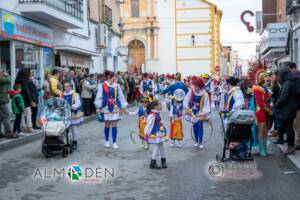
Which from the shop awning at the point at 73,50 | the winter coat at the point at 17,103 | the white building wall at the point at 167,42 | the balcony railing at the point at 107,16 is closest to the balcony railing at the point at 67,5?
the shop awning at the point at 73,50

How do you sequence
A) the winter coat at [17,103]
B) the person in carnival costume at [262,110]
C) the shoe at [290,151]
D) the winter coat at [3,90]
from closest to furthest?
the shoe at [290,151], the person in carnival costume at [262,110], the winter coat at [3,90], the winter coat at [17,103]

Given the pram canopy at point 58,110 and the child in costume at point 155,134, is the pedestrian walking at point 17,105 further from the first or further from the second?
the child in costume at point 155,134

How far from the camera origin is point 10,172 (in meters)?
9.62

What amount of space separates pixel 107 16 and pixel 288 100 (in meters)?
26.6

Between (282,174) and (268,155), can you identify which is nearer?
(282,174)

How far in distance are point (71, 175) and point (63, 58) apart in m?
17.2

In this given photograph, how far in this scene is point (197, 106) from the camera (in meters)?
12.3

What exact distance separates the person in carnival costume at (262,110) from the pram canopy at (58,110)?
4219 millimetres

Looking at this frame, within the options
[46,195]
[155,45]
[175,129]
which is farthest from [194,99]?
[155,45]

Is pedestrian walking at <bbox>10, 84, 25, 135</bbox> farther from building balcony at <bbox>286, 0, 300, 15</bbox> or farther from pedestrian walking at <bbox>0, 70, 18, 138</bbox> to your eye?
building balcony at <bbox>286, 0, 300, 15</bbox>

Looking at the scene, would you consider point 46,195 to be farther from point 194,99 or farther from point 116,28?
point 116,28

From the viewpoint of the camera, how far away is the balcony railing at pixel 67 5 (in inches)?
822

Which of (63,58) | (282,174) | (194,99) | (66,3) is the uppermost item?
(66,3)

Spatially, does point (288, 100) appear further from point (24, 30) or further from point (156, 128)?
point (24, 30)
